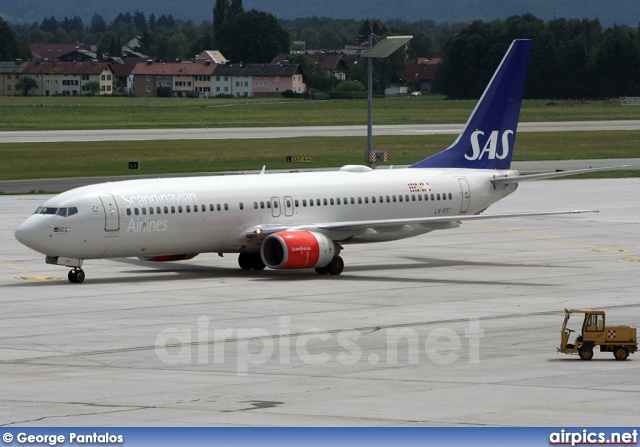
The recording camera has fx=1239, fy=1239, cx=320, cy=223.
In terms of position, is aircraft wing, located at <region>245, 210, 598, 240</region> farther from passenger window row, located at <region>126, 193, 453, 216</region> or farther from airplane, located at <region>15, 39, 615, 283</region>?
passenger window row, located at <region>126, 193, 453, 216</region>

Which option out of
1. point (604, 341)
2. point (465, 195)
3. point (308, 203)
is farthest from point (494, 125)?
point (604, 341)

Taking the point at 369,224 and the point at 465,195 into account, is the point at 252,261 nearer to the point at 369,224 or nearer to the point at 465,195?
the point at 369,224

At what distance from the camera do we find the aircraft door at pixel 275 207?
47094 millimetres

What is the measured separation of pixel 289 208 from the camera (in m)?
47.5

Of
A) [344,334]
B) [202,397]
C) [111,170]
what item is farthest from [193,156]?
[202,397]

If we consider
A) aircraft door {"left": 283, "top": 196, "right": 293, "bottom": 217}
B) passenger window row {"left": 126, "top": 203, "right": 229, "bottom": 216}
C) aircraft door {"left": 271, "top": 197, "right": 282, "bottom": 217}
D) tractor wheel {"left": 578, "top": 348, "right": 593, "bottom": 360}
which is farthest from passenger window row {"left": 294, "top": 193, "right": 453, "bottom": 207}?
tractor wheel {"left": 578, "top": 348, "right": 593, "bottom": 360}

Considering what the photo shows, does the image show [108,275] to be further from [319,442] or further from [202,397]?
[319,442]

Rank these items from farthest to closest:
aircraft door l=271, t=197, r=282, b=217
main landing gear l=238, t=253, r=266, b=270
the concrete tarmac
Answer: main landing gear l=238, t=253, r=266, b=270, aircraft door l=271, t=197, r=282, b=217, the concrete tarmac

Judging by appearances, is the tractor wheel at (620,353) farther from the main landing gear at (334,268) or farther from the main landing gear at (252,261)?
the main landing gear at (252,261)

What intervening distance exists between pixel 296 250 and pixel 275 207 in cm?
310

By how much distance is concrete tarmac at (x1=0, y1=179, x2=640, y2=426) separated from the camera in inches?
920

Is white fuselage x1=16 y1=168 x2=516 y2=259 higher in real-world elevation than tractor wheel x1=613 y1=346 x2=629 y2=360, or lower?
higher

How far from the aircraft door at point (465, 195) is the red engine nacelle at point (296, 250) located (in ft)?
25.2

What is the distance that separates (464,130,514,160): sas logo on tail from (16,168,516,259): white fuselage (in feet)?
2.63
